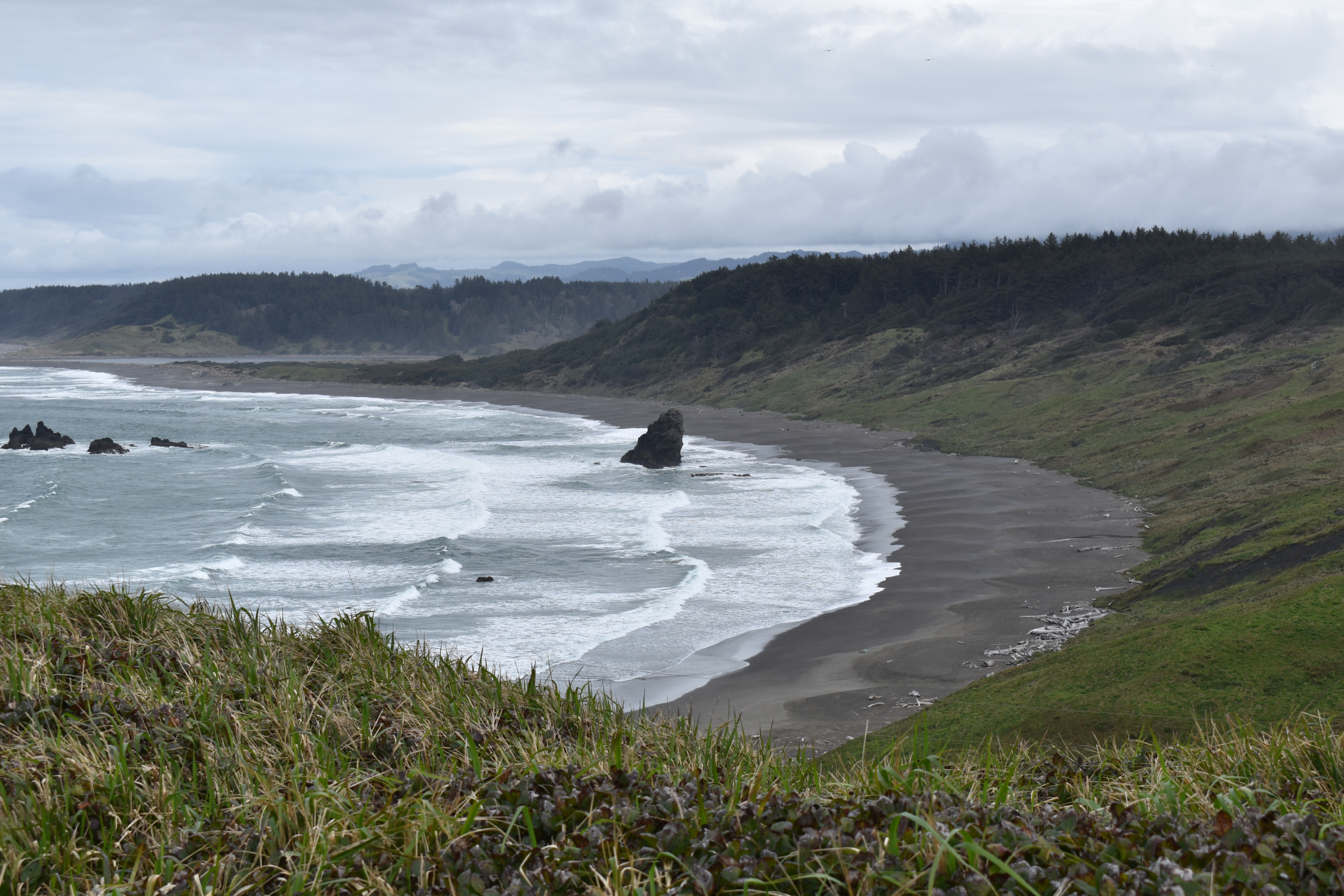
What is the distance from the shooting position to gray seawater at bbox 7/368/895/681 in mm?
22656

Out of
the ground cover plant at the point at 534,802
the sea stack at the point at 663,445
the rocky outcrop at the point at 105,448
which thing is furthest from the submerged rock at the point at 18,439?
the ground cover plant at the point at 534,802

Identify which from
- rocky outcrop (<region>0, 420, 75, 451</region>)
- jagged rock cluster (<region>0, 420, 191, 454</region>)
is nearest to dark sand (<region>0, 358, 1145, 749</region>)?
jagged rock cluster (<region>0, 420, 191, 454</region>)

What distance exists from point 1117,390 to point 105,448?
58426 mm

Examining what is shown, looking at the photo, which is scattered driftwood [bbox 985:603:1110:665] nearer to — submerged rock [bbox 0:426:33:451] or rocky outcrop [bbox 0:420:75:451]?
rocky outcrop [bbox 0:420:75:451]

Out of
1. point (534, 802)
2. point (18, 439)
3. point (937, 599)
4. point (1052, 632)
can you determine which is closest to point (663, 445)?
point (937, 599)

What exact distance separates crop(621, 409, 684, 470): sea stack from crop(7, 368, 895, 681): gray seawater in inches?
45.4

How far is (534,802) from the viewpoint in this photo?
15.8ft

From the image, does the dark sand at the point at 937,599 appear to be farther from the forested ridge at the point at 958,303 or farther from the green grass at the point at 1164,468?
the forested ridge at the point at 958,303

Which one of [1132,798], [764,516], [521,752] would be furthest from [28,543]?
[1132,798]

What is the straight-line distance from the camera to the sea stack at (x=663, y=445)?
5069 centimetres

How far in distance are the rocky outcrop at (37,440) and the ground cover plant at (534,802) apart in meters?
63.6

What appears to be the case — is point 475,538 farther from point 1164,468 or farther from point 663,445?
point 1164,468

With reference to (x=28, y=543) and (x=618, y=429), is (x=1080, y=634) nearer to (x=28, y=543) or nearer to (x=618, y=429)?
(x=28, y=543)

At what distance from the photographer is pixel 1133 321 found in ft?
252
